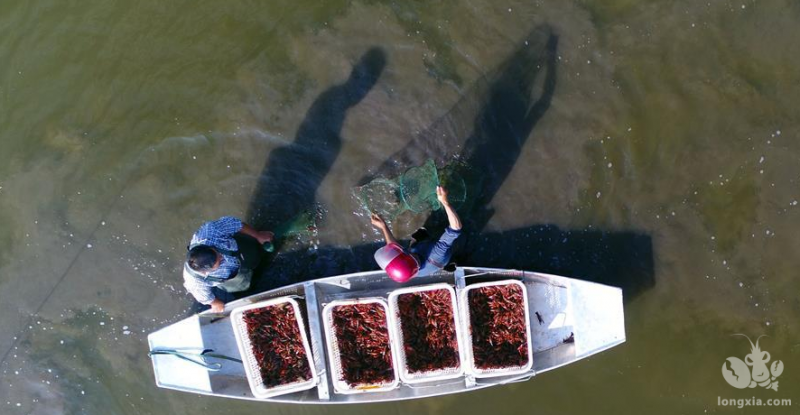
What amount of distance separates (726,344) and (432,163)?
11.5ft

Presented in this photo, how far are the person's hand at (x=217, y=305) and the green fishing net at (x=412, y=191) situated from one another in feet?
5.29

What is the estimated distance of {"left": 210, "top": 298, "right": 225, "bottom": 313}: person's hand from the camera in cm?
456

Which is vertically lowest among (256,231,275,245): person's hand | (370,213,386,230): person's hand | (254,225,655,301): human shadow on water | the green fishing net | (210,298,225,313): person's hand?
(210,298,225,313): person's hand

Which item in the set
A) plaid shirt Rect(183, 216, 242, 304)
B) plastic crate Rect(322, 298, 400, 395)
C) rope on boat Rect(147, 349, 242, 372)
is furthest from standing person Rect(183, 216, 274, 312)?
plastic crate Rect(322, 298, 400, 395)

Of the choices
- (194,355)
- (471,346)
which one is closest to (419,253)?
(471,346)

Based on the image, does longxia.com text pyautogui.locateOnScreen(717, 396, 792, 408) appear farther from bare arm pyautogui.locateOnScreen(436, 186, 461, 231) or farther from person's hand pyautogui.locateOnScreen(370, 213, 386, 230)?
person's hand pyautogui.locateOnScreen(370, 213, 386, 230)

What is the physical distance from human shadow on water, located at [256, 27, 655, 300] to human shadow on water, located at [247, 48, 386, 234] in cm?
45

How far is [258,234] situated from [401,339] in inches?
63.9

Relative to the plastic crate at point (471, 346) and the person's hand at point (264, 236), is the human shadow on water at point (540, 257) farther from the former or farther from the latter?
the plastic crate at point (471, 346)

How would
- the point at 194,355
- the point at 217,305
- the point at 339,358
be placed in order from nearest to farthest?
1. the point at 217,305
2. the point at 339,358
3. the point at 194,355

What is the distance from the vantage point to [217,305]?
459 cm

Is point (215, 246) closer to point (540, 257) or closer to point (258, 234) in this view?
point (258, 234)

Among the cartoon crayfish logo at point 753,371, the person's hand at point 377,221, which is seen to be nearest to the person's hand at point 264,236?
the person's hand at point 377,221

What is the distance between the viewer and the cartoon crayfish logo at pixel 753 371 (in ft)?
17.7
